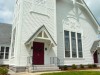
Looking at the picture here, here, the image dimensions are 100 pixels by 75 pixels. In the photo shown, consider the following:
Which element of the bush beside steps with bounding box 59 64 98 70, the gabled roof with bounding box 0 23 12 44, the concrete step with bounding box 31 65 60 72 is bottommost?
the bush beside steps with bounding box 59 64 98 70

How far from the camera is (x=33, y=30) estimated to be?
14656mm

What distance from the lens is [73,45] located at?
18156 mm

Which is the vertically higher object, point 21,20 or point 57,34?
point 21,20

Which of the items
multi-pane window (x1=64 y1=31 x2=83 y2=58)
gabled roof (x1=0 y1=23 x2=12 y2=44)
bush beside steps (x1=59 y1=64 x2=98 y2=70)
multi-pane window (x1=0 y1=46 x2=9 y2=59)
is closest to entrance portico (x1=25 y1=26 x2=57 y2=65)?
bush beside steps (x1=59 y1=64 x2=98 y2=70)

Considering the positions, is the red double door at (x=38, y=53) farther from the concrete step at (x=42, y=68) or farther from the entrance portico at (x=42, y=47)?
the concrete step at (x=42, y=68)

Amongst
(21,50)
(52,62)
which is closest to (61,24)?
(52,62)

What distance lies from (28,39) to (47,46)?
249cm

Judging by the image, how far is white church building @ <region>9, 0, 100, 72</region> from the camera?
1381 centimetres

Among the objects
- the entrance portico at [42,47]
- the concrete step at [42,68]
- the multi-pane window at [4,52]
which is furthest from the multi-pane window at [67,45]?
the multi-pane window at [4,52]

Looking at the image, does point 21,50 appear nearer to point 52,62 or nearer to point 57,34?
point 52,62

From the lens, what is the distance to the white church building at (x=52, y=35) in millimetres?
13812

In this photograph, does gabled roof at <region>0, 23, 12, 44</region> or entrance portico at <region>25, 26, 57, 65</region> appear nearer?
entrance portico at <region>25, 26, 57, 65</region>

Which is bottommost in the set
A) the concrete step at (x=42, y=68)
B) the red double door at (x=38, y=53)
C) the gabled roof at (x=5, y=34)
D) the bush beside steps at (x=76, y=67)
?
the bush beside steps at (x=76, y=67)

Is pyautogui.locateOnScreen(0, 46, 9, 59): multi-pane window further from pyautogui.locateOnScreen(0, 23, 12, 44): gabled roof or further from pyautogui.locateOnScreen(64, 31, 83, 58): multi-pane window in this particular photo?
pyautogui.locateOnScreen(64, 31, 83, 58): multi-pane window
